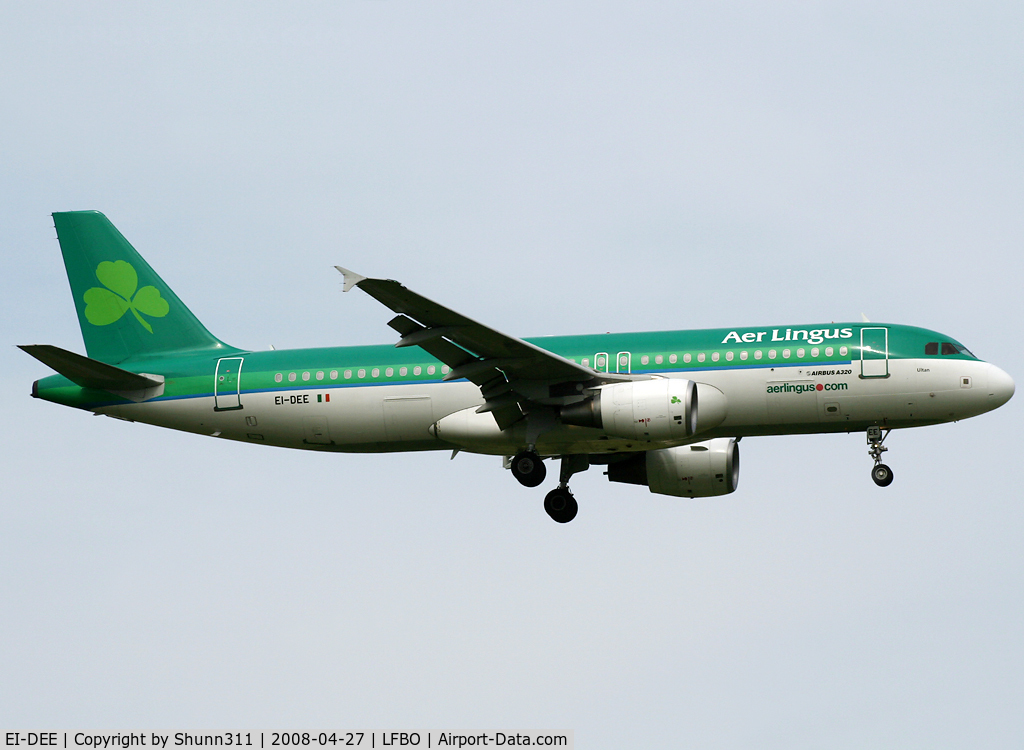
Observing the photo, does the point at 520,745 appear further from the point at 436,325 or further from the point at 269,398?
the point at 269,398

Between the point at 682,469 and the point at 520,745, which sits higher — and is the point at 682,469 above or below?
above

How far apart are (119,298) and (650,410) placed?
16.2 metres

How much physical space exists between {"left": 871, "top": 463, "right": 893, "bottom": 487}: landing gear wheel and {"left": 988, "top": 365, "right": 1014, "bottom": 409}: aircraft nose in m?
2.89

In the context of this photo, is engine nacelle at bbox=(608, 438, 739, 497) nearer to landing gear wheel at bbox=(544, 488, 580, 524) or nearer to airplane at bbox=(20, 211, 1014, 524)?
airplane at bbox=(20, 211, 1014, 524)

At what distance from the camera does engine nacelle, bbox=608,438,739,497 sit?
37281mm

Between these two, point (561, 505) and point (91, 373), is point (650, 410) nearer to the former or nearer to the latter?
point (561, 505)

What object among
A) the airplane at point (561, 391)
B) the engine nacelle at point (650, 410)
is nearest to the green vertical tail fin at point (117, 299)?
the airplane at point (561, 391)

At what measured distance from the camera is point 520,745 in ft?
92.5

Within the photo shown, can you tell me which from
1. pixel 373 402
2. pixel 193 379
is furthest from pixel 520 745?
pixel 193 379

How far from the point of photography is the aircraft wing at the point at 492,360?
31.2 m

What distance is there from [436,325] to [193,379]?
8745 millimetres

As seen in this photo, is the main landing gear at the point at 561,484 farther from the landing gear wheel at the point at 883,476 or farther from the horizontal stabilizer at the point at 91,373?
the horizontal stabilizer at the point at 91,373

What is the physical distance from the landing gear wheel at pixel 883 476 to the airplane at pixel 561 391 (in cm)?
4

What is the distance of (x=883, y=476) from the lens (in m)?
34.6
